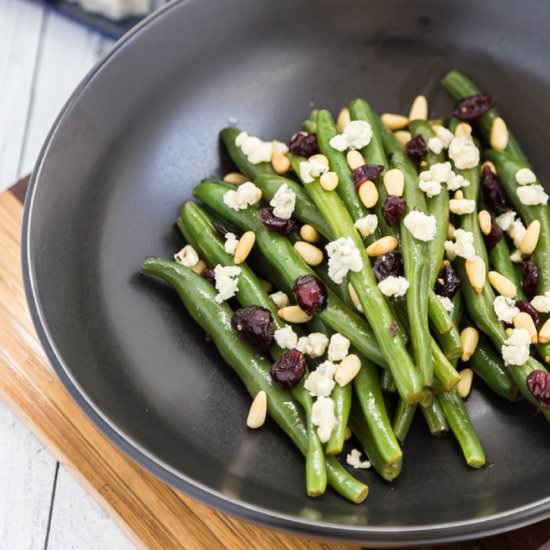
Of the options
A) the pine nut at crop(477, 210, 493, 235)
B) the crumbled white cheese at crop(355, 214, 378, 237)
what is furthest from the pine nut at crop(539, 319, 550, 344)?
the crumbled white cheese at crop(355, 214, 378, 237)

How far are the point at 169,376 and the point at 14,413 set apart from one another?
2.39ft

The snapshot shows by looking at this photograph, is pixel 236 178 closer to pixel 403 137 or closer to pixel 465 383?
pixel 403 137

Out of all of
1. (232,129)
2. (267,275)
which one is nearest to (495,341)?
(267,275)

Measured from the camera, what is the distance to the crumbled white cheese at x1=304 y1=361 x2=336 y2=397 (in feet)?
8.57

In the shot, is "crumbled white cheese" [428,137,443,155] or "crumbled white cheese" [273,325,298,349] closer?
"crumbled white cheese" [273,325,298,349]

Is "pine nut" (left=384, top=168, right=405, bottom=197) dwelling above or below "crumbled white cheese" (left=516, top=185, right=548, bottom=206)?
above

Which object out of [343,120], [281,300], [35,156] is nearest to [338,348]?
[281,300]

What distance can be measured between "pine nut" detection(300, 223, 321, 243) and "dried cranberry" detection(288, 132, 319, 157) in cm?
30

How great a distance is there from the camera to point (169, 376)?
2852mm

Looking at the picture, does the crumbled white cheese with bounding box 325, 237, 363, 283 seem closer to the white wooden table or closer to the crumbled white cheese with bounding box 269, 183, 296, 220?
the crumbled white cheese with bounding box 269, 183, 296, 220

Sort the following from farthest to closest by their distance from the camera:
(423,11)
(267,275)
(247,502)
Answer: (423,11), (267,275), (247,502)

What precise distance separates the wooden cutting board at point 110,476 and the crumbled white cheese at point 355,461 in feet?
0.95

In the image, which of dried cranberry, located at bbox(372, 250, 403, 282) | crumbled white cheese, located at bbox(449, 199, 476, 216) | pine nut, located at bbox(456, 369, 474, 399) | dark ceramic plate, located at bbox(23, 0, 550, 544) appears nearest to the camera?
dark ceramic plate, located at bbox(23, 0, 550, 544)

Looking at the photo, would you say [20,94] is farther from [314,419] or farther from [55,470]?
[314,419]
